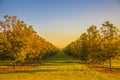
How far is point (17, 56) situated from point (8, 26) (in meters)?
7.86

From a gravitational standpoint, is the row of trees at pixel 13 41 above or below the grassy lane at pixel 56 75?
above

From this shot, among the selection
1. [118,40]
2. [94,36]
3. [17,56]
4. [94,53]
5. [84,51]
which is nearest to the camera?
[118,40]

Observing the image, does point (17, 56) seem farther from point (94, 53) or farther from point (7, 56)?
point (94, 53)

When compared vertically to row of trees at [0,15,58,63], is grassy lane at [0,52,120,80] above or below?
below

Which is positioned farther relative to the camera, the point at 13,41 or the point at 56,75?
the point at 13,41

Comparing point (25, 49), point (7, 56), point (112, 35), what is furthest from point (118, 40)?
point (7, 56)

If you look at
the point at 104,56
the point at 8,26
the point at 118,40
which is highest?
the point at 8,26

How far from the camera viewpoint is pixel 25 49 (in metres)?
55.4

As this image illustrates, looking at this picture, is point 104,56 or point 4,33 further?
point 4,33

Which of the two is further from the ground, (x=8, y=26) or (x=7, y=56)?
(x=8, y=26)

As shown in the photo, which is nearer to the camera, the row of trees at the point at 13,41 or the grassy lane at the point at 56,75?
the grassy lane at the point at 56,75

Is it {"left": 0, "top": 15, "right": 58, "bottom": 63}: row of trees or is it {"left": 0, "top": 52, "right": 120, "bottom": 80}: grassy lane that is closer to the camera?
{"left": 0, "top": 52, "right": 120, "bottom": 80}: grassy lane

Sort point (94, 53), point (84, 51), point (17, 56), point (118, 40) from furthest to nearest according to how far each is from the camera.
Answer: point (84, 51)
point (94, 53)
point (17, 56)
point (118, 40)

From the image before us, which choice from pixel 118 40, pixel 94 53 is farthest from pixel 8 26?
pixel 118 40
